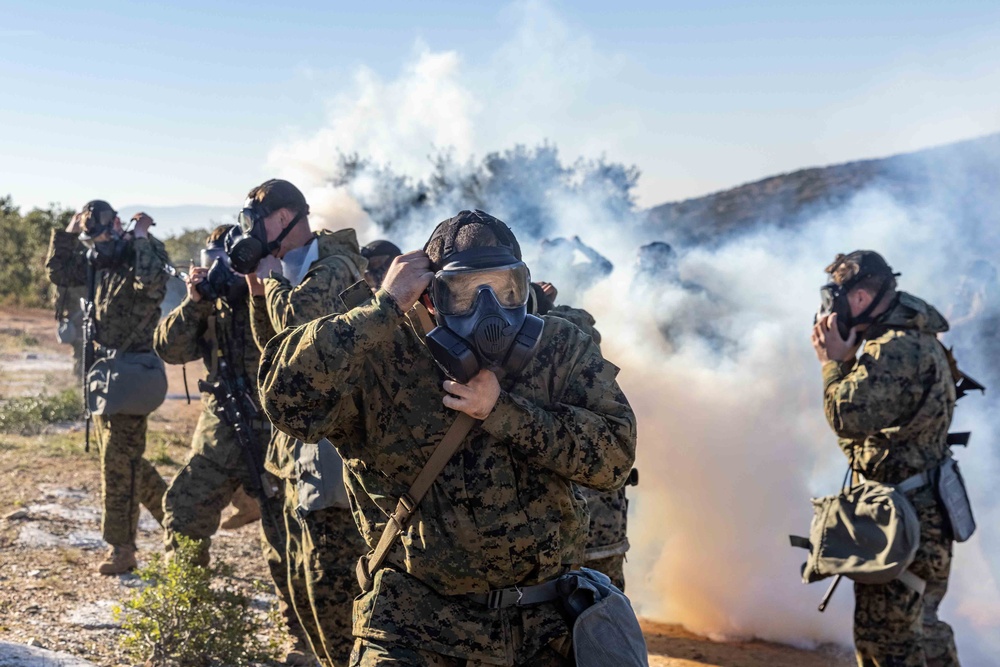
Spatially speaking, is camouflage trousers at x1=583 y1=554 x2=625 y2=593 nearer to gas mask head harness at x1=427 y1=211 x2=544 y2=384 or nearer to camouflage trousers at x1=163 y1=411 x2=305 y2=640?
camouflage trousers at x1=163 y1=411 x2=305 y2=640

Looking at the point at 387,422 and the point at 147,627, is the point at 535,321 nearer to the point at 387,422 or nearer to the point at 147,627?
the point at 387,422

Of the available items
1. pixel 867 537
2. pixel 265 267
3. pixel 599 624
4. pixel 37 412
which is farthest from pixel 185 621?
pixel 37 412

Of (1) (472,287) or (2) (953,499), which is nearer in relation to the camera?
(1) (472,287)

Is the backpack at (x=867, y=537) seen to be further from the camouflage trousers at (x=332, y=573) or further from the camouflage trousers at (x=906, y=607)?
the camouflage trousers at (x=332, y=573)

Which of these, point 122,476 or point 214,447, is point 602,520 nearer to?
point 214,447

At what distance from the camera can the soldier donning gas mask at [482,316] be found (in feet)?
8.80

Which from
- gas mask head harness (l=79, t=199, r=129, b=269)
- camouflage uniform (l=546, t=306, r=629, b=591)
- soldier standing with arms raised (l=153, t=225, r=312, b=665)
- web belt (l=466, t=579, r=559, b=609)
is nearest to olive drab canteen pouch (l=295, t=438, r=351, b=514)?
soldier standing with arms raised (l=153, t=225, r=312, b=665)

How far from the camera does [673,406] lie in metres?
8.18

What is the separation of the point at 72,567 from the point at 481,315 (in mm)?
5177

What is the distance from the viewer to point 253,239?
4.59m

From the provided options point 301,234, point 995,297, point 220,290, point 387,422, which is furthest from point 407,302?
point 995,297

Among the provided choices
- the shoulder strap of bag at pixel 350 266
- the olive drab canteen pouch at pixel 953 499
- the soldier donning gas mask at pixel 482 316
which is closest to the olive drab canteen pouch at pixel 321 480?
the shoulder strap of bag at pixel 350 266

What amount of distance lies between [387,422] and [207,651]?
9.03 ft

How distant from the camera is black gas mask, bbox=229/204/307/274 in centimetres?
457
